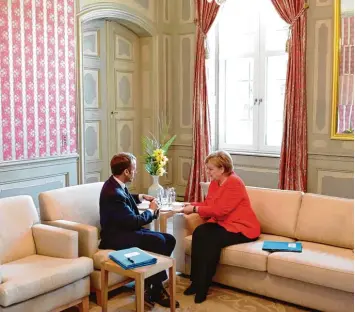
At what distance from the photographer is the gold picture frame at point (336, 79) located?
211 inches

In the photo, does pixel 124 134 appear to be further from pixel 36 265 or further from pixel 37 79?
pixel 36 265

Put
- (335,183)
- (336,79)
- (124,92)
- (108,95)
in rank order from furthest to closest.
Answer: (124,92), (108,95), (335,183), (336,79)

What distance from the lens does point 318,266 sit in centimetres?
320

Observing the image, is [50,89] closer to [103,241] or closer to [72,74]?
[72,74]

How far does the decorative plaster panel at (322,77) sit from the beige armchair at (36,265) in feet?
11.0

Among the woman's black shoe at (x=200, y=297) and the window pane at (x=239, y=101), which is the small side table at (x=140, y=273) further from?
the window pane at (x=239, y=101)

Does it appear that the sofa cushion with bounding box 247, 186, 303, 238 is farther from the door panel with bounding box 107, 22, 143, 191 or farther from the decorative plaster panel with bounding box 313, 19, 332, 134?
the door panel with bounding box 107, 22, 143, 191

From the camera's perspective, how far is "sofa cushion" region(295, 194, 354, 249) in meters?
3.54

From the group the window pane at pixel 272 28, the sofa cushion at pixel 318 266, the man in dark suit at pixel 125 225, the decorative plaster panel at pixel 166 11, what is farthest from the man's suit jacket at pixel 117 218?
the decorative plaster panel at pixel 166 11

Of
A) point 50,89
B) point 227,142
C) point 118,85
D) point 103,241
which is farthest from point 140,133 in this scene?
point 103,241

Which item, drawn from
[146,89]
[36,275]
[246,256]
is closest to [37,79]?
[146,89]

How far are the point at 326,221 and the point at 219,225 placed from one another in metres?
0.78

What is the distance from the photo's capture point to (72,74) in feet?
18.2

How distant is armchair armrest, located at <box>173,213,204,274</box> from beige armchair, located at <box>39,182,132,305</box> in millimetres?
541
